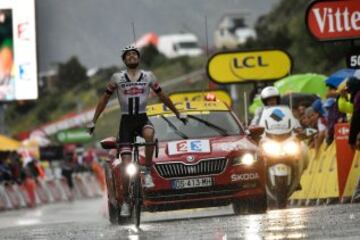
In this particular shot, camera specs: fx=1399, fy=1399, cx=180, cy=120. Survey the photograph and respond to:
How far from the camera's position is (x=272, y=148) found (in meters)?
19.6

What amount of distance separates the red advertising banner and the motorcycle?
590mm

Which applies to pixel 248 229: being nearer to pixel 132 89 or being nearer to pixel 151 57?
pixel 132 89

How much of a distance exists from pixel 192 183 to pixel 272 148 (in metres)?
2.61

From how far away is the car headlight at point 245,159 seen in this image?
17.4m

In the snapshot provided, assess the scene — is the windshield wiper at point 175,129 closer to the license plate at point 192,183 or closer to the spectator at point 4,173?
the license plate at point 192,183

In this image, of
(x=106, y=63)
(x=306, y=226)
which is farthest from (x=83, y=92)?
(x=306, y=226)

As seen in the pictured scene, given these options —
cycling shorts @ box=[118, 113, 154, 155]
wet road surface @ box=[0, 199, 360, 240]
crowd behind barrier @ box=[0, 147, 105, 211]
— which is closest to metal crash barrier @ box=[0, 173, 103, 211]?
crowd behind barrier @ box=[0, 147, 105, 211]

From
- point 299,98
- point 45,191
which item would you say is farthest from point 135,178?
point 45,191

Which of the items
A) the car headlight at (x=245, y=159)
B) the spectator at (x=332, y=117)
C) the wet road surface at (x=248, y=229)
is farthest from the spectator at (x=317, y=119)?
the wet road surface at (x=248, y=229)

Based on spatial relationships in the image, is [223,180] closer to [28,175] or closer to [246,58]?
[246,58]

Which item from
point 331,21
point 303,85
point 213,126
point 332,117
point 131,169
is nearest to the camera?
point 131,169

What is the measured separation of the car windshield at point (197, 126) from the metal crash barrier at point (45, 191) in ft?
65.4

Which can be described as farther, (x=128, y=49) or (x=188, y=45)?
(x=188, y=45)

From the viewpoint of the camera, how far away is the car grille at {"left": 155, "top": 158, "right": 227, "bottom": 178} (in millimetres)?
17266
